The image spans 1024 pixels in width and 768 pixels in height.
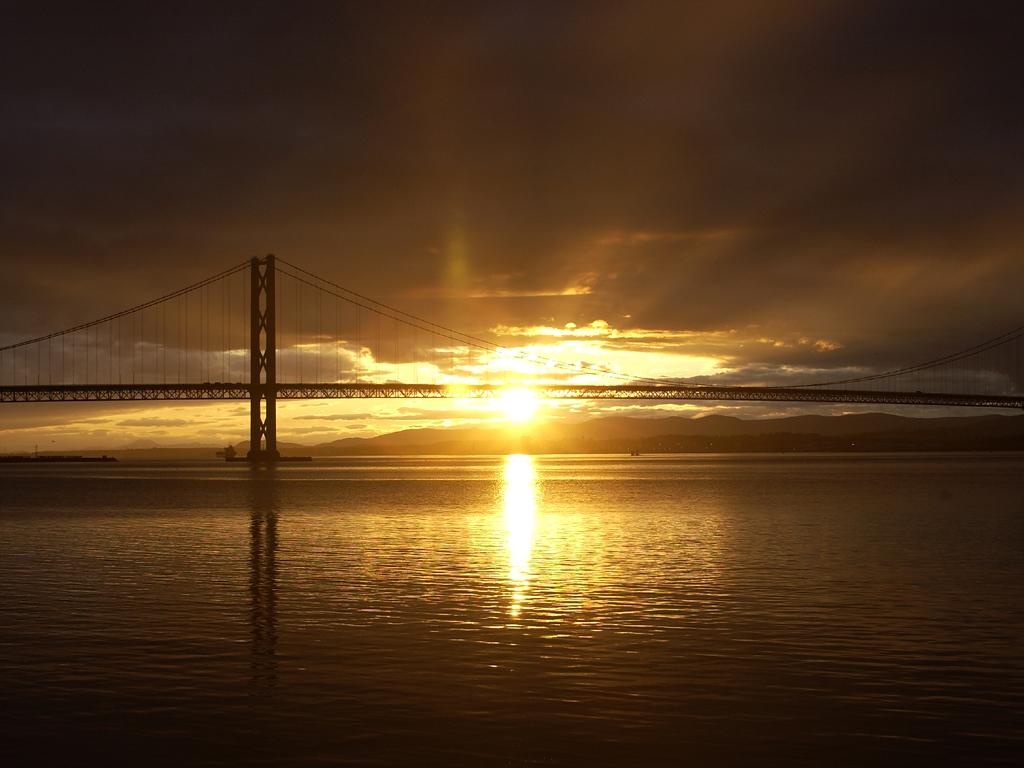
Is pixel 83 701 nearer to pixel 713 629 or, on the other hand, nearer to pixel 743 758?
pixel 743 758

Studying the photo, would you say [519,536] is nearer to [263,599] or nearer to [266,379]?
[263,599]

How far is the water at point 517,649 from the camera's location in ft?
26.8

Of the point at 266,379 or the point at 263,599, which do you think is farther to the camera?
the point at 266,379

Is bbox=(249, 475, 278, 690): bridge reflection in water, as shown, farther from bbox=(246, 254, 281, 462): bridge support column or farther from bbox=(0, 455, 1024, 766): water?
bbox=(246, 254, 281, 462): bridge support column

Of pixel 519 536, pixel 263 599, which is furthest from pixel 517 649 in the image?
pixel 519 536

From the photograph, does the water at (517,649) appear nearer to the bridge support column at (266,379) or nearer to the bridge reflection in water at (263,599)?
the bridge reflection in water at (263,599)

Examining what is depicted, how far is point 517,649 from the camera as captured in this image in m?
11.9

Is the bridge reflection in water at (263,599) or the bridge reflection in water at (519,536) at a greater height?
the bridge reflection in water at (263,599)

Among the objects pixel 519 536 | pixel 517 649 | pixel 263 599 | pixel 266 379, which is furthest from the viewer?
pixel 266 379

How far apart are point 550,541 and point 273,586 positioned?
9.71 meters

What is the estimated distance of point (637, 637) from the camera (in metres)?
12.6

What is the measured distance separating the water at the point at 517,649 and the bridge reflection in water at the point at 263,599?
0.07 meters

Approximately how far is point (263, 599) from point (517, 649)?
5.84 m

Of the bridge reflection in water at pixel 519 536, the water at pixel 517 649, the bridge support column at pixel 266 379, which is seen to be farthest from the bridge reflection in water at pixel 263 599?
the bridge support column at pixel 266 379
